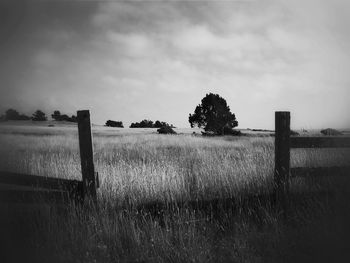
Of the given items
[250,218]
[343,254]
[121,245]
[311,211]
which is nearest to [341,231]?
[343,254]

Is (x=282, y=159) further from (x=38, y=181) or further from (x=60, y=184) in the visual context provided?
(x=38, y=181)

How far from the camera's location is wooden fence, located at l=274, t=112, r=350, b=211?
4.59 meters

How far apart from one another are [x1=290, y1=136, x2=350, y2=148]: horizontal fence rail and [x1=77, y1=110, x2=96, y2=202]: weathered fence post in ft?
9.33

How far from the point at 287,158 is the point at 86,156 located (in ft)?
9.18

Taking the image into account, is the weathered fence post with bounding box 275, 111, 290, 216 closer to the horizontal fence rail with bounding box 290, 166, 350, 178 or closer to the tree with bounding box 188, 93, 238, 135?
the horizontal fence rail with bounding box 290, 166, 350, 178

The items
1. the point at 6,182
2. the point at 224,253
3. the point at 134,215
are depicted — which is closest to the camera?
the point at 224,253

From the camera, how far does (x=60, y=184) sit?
4070mm

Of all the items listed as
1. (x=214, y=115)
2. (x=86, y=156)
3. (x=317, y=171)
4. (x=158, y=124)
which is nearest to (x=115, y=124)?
(x=158, y=124)

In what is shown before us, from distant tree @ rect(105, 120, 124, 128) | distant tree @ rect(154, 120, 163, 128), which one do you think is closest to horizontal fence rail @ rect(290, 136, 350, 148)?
distant tree @ rect(105, 120, 124, 128)

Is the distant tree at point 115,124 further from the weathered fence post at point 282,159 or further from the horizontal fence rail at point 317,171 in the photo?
the horizontal fence rail at point 317,171

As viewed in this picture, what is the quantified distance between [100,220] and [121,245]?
0.55 metres

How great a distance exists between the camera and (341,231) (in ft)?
11.6

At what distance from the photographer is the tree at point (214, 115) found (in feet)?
151

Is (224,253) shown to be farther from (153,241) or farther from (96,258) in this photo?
(96,258)
